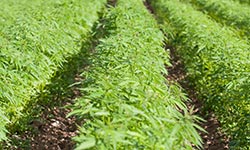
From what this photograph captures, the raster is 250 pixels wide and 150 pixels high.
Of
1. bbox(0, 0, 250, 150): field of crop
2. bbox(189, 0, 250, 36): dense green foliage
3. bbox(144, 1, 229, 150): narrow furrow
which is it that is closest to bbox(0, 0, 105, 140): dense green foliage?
bbox(0, 0, 250, 150): field of crop

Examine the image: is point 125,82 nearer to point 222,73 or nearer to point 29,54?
point 29,54

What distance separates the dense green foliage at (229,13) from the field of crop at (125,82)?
2.19 m

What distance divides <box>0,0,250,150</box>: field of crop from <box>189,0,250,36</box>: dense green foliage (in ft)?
7.19

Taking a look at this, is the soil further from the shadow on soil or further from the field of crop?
the shadow on soil

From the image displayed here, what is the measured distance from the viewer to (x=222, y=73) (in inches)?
230

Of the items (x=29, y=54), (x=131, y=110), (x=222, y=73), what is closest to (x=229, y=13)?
(x=222, y=73)

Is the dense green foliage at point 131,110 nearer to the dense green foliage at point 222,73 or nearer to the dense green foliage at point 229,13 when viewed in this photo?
the dense green foliage at point 222,73

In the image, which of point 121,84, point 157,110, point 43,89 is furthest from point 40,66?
point 157,110

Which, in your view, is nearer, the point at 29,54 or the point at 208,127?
the point at 29,54

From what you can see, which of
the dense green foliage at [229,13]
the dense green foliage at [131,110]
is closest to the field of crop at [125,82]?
the dense green foliage at [131,110]

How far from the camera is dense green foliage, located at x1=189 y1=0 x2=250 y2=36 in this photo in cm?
1105

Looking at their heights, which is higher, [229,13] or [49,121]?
[49,121]

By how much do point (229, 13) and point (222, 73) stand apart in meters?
7.29

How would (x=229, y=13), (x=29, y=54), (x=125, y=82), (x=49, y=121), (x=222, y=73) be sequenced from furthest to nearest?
(x=229, y=13) → (x=49, y=121) → (x=222, y=73) → (x=29, y=54) → (x=125, y=82)
